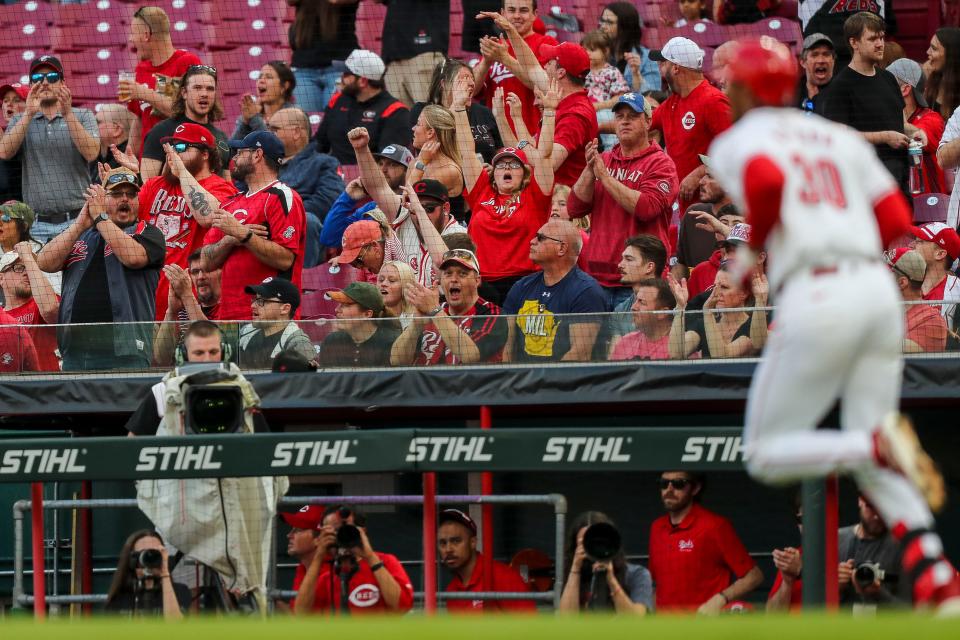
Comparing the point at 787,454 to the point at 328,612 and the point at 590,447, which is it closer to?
the point at 590,447

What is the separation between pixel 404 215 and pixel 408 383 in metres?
1.71

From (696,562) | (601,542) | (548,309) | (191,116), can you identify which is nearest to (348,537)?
(601,542)

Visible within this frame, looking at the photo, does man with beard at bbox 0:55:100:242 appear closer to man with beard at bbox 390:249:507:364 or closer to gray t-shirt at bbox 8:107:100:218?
gray t-shirt at bbox 8:107:100:218

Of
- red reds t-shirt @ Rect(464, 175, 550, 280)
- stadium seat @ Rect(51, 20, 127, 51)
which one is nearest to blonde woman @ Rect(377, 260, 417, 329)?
red reds t-shirt @ Rect(464, 175, 550, 280)

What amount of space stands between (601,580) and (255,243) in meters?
3.34

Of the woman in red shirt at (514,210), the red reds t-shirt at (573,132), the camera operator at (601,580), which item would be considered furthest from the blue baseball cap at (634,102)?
the camera operator at (601,580)

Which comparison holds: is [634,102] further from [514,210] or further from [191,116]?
[191,116]

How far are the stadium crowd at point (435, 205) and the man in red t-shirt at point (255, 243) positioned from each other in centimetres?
Result: 1

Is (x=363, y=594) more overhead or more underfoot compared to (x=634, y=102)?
more underfoot

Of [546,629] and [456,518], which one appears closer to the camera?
[546,629]

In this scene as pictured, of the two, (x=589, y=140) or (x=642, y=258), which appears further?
(x=589, y=140)

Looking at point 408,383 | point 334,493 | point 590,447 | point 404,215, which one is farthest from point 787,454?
point 404,215

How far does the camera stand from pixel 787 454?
176 inches

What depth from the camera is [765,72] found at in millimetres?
4500
